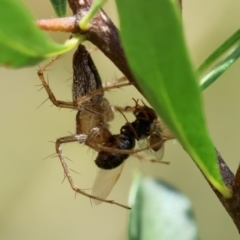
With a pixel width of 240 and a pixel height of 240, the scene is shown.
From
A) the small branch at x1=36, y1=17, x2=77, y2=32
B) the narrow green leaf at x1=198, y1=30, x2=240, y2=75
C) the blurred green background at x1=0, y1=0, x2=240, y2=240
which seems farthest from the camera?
the blurred green background at x1=0, y1=0, x2=240, y2=240

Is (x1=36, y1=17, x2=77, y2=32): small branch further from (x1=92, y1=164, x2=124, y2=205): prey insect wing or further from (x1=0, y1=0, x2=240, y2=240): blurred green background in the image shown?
(x1=0, y1=0, x2=240, y2=240): blurred green background

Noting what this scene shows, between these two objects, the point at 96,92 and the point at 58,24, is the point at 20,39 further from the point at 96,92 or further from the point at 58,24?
the point at 96,92

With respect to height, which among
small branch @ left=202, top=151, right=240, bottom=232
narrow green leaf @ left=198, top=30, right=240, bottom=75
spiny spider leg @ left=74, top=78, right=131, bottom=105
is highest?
spiny spider leg @ left=74, top=78, right=131, bottom=105

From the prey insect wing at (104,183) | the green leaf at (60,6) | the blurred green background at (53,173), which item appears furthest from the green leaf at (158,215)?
the blurred green background at (53,173)

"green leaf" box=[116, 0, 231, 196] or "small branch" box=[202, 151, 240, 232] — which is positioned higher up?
"green leaf" box=[116, 0, 231, 196]

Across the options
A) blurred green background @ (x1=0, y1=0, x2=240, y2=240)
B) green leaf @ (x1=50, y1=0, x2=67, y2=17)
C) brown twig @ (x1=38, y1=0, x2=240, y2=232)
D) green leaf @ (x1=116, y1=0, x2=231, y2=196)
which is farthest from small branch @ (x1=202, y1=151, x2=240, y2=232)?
blurred green background @ (x1=0, y1=0, x2=240, y2=240)

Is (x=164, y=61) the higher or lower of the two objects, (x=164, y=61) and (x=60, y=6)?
the lower

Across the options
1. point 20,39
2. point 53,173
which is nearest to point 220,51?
point 20,39
